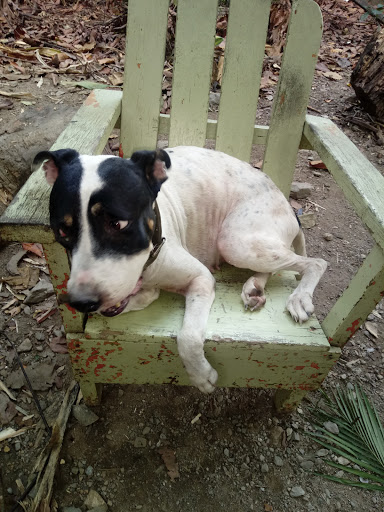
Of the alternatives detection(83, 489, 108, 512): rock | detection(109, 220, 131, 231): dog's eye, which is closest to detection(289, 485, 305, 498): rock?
detection(83, 489, 108, 512): rock

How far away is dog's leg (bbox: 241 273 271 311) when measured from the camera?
168cm

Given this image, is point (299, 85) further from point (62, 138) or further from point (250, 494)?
point (250, 494)

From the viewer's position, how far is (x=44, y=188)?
4.62 feet

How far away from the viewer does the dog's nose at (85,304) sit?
1241mm

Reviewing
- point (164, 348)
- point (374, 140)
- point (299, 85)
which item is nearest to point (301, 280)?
point (164, 348)

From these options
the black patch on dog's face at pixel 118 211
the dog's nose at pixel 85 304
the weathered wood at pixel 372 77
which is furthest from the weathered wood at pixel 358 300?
the weathered wood at pixel 372 77

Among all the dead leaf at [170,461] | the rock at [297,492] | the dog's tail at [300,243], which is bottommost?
the dead leaf at [170,461]

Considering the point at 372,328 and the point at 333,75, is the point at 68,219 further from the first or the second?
the point at 333,75

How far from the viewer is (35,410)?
208 cm

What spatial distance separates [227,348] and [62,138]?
3.61 ft

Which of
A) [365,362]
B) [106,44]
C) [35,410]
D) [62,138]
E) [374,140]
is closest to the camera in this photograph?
[62,138]

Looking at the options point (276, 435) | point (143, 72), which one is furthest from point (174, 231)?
point (276, 435)

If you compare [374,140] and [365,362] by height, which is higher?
[374,140]

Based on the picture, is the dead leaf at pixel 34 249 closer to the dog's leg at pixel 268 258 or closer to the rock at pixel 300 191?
the dog's leg at pixel 268 258
